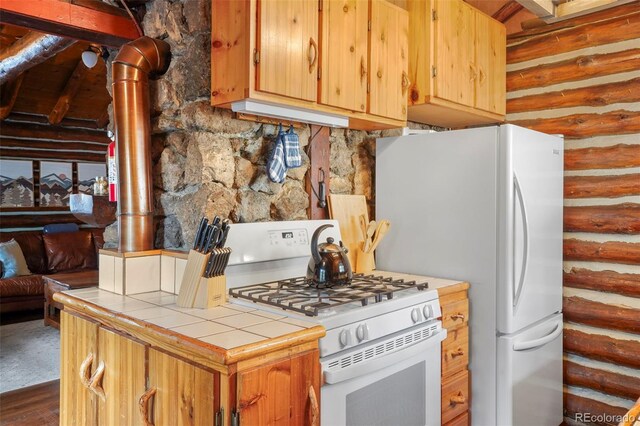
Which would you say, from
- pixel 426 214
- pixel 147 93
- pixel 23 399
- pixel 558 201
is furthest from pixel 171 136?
pixel 23 399

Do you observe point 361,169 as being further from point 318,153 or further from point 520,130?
point 520,130

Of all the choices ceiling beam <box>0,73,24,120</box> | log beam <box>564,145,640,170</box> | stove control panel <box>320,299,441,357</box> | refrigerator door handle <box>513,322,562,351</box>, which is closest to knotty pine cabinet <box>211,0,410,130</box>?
stove control panel <box>320,299,441,357</box>

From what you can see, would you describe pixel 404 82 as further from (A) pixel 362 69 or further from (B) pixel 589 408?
(B) pixel 589 408

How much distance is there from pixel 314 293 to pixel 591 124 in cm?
207

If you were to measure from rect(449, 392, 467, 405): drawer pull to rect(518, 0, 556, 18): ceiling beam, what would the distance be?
209cm

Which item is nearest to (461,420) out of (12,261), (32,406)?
(32,406)

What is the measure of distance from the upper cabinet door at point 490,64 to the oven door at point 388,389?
1611 millimetres

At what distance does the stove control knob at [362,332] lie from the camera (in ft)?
5.48

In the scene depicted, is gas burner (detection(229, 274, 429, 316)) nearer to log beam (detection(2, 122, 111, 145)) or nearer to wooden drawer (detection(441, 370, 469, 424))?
wooden drawer (detection(441, 370, 469, 424))

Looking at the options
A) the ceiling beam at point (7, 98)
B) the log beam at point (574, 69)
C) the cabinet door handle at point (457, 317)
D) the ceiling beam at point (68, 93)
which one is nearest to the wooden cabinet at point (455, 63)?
the log beam at point (574, 69)

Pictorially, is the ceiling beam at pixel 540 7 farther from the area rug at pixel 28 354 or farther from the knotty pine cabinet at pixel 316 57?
the area rug at pixel 28 354

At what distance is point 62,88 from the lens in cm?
657

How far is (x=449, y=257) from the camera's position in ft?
8.07

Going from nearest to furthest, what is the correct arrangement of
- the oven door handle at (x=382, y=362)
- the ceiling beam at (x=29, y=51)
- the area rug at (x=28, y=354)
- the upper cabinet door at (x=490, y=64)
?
the oven door handle at (x=382, y=362)
the upper cabinet door at (x=490, y=64)
the ceiling beam at (x=29, y=51)
the area rug at (x=28, y=354)
